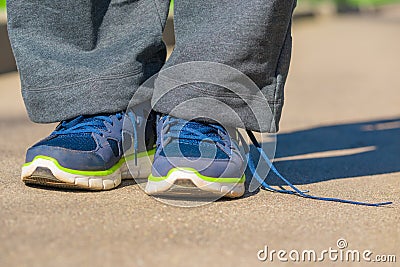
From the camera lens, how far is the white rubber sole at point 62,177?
1.30 metres

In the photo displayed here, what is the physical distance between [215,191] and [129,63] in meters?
0.34

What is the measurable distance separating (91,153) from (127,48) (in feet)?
0.82

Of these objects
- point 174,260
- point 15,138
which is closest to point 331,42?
point 15,138

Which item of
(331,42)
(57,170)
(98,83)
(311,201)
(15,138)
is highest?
(98,83)

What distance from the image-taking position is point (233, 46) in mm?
1360

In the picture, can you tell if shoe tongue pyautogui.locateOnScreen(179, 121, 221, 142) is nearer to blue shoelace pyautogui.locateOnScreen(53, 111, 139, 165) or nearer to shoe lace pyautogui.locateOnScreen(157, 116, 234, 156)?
shoe lace pyautogui.locateOnScreen(157, 116, 234, 156)

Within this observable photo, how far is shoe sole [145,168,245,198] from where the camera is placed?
1278mm

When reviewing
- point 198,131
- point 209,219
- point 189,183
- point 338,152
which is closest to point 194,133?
point 198,131

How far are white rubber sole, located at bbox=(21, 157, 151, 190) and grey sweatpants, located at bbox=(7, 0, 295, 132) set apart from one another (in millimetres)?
144

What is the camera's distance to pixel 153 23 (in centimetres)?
147

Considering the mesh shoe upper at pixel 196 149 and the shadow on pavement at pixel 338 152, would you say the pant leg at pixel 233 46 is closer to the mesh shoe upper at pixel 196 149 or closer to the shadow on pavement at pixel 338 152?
the mesh shoe upper at pixel 196 149

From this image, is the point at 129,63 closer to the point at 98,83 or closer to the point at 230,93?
the point at 98,83

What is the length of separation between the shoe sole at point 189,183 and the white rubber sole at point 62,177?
92mm

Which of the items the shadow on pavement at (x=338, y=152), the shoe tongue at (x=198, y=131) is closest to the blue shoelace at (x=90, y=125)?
the shoe tongue at (x=198, y=131)
